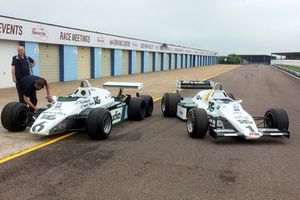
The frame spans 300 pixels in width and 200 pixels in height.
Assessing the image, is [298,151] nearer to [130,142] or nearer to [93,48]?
[130,142]

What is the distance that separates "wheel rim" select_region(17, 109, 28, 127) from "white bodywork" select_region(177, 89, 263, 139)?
4.15 m

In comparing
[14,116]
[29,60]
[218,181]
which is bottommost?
[218,181]

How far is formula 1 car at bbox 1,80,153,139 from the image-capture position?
7.79m

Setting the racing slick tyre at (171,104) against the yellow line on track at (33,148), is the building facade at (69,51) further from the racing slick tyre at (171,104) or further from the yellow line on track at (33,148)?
the yellow line on track at (33,148)

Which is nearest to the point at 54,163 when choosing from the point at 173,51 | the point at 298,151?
the point at 298,151

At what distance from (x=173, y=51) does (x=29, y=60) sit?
51153mm

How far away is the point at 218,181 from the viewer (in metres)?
5.61

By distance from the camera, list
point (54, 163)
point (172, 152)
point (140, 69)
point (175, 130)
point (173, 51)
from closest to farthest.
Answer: point (54, 163) < point (172, 152) < point (175, 130) < point (140, 69) < point (173, 51)

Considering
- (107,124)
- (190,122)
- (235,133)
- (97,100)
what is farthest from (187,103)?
(107,124)

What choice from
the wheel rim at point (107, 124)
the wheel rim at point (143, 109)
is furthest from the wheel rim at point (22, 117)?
the wheel rim at point (143, 109)

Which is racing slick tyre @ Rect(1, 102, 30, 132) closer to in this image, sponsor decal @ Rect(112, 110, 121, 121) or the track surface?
the track surface

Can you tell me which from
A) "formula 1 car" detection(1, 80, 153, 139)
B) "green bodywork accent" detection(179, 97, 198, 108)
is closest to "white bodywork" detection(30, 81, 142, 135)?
"formula 1 car" detection(1, 80, 153, 139)

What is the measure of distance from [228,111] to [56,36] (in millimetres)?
18657

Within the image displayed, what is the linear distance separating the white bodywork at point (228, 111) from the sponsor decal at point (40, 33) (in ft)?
47.7
